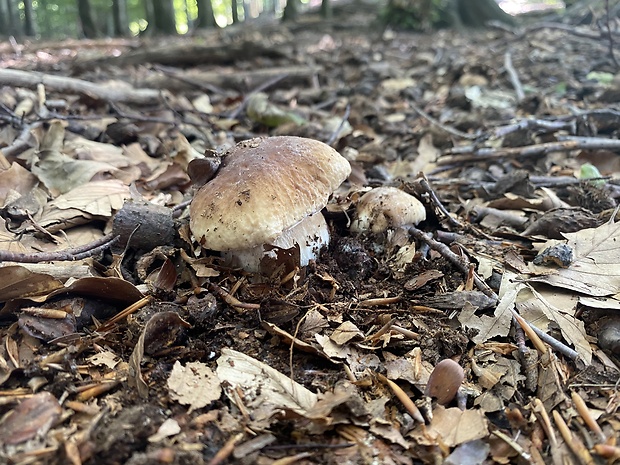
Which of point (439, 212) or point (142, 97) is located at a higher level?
point (142, 97)

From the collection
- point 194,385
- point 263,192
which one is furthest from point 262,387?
point 263,192

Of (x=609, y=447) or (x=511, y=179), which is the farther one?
(x=511, y=179)

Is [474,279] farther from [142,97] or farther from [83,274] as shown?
[142,97]

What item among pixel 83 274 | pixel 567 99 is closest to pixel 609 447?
pixel 83 274

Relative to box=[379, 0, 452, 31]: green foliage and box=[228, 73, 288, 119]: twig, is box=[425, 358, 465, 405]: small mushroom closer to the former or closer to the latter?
box=[228, 73, 288, 119]: twig

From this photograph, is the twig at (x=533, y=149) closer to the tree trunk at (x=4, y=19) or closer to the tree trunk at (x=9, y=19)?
the tree trunk at (x=9, y=19)

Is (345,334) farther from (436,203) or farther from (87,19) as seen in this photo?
(87,19)

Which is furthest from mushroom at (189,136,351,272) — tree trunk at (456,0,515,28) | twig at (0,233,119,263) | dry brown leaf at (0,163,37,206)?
tree trunk at (456,0,515,28)
